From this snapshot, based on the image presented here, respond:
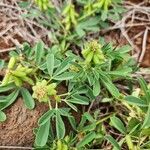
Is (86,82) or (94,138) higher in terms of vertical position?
(86,82)

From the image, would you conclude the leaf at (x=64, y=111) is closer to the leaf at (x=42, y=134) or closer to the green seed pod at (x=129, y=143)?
the leaf at (x=42, y=134)

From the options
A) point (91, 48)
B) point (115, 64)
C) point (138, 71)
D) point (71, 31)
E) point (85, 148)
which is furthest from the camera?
point (71, 31)

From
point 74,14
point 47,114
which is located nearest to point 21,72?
point 47,114

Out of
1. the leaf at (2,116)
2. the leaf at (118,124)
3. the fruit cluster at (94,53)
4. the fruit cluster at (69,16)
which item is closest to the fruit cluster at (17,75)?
the leaf at (2,116)

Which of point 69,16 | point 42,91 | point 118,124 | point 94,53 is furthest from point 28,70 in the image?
point 69,16

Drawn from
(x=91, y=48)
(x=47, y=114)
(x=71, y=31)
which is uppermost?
(x=71, y=31)

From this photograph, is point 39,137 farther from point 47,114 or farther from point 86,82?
point 86,82

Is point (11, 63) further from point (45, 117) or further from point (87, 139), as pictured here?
point (87, 139)

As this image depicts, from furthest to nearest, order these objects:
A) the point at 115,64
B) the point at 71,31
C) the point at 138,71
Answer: the point at 71,31 < the point at 138,71 < the point at 115,64
